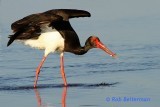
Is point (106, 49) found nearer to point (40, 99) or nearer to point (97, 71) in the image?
point (97, 71)

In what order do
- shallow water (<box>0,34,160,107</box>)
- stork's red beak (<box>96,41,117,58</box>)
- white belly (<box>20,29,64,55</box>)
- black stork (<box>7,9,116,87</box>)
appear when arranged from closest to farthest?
shallow water (<box>0,34,160,107</box>) → stork's red beak (<box>96,41,117,58</box>) → black stork (<box>7,9,116,87</box>) → white belly (<box>20,29,64,55</box>)

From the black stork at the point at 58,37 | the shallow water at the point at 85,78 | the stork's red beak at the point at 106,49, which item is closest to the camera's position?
the shallow water at the point at 85,78

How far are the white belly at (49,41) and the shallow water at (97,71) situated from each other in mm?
667

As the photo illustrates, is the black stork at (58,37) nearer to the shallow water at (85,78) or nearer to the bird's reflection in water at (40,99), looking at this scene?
the shallow water at (85,78)

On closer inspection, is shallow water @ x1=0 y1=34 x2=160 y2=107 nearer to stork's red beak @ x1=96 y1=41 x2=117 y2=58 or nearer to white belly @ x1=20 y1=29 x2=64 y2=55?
stork's red beak @ x1=96 y1=41 x2=117 y2=58

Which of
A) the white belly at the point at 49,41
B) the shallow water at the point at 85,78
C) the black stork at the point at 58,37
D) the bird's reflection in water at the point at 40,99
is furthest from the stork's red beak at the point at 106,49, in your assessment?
the bird's reflection in water at the point at 40,99

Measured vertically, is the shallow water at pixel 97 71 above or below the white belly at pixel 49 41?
below

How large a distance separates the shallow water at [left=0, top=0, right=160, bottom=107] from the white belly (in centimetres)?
67

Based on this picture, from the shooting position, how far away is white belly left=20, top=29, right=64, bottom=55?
14961 millimetres

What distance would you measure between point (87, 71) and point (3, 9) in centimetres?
732

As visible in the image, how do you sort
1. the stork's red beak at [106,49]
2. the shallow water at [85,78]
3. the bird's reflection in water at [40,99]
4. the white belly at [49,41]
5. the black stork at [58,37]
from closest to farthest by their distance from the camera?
the bird's reflection in water at [40,99], the shallow water at [85,78], the stork's red beak at [106,49], the black stork at [58,37], the white belly at [49,41]

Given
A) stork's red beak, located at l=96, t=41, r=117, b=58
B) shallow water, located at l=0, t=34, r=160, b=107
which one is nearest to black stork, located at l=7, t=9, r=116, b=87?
stork's red beak, located at l=96, t=41, r=117, b=58

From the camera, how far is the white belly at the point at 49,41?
49.1 ft

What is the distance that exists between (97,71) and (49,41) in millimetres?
1261
